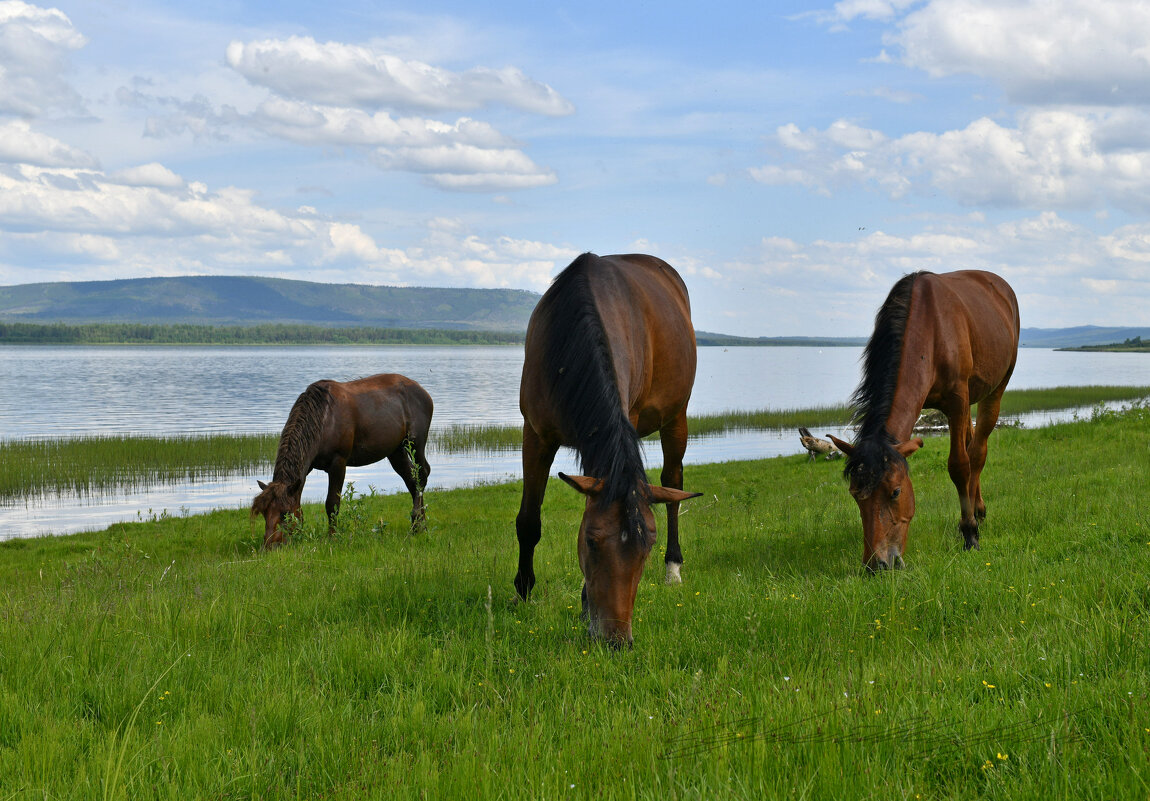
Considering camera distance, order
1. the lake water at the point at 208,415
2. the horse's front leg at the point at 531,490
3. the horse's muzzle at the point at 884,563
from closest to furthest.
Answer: the horse's front leg at the point at 531,490 → the horse's muzzle at the point at 884,563 → the lake water at the point at 208,415

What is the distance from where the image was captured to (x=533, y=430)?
5.90 m

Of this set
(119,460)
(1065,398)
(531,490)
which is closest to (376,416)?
(531,490)

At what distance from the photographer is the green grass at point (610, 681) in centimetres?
279

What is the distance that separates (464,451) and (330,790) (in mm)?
26599

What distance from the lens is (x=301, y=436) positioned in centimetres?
1134

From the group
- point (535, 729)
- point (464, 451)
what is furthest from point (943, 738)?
point (464, 451)

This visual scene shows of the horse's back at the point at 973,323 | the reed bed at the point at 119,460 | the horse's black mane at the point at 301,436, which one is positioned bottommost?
Answer: the reed bed at the point at 119,460

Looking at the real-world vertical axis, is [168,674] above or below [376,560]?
above

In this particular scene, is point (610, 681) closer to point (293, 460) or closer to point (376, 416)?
point (293, 460)

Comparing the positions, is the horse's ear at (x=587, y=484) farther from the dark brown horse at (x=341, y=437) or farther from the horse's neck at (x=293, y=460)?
the horse's neck at (x=293, y=460)

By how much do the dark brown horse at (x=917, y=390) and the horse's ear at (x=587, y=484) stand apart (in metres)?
3.03

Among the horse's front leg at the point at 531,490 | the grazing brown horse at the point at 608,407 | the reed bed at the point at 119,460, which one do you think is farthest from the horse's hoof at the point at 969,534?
the reed bed at the point at 119,460

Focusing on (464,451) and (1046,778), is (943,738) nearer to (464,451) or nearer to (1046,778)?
(1046,778)

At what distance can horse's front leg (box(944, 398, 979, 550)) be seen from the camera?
7781mm
